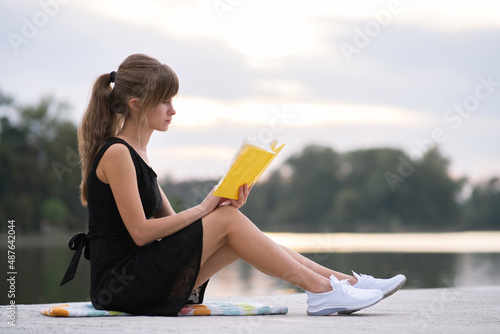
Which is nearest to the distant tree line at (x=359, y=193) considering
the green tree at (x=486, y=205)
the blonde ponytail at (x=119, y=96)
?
the green tree at (x=486, y=205)

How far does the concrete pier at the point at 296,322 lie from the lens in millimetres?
2945

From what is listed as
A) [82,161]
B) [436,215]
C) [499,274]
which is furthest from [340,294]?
[436,215]

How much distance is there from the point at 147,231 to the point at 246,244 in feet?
1.57

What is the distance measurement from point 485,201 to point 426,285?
4893 centimetres

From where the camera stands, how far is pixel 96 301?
3498 millimetres

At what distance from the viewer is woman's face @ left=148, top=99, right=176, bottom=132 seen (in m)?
3.53

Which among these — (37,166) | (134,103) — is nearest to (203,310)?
(134,103)

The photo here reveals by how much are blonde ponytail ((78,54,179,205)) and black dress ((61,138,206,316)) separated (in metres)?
0.14

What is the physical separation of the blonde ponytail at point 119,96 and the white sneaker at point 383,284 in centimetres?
139

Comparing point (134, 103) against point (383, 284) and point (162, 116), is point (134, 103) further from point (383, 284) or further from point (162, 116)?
point (383, 284)

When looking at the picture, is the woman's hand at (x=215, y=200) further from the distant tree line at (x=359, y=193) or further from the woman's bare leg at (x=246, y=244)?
the distant tree line at (x=359, y=193)

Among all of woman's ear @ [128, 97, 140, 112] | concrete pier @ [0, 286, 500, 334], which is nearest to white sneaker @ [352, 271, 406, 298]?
concrete pier @ [0, 286, 500, 334]

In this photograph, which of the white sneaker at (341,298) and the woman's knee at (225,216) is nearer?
the woman's knee at (225,216)

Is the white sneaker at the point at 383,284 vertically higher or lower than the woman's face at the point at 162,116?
lower
